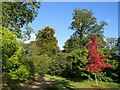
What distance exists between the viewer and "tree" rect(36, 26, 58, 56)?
51.9 meters

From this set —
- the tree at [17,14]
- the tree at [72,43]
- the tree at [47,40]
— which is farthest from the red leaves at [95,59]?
the tree at [47,40]

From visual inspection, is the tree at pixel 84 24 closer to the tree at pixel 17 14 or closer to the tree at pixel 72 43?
the tree at pixel 72 43

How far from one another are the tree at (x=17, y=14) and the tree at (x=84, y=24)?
91.7ft

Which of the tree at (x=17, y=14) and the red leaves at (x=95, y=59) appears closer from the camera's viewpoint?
the tree at (x=17, y=14)

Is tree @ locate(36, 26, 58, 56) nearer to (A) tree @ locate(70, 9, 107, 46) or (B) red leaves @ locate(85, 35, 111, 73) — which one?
(A) tree @ locate(70, 9, 107, 46)

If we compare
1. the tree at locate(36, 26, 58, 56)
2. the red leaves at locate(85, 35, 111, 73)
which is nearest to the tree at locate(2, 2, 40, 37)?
the red leaves at locate(85, 35, 111, 73)

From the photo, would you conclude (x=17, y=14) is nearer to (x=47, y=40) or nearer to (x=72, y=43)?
(x=72, y=43)

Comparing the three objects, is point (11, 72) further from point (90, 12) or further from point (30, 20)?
point (90, 12)

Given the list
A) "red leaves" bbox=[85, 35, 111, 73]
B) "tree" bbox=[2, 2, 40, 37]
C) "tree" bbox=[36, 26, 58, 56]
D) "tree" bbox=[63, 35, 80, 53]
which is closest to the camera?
"tree" bbox=[2, 2, 40, 37]

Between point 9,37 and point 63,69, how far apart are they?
2391 centimetres

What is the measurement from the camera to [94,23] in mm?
45844

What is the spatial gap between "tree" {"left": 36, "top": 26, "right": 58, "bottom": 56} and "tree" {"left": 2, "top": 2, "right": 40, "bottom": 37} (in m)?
33.2

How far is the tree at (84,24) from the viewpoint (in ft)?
149

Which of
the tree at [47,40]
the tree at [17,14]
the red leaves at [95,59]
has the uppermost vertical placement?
the tree at [47,40]
